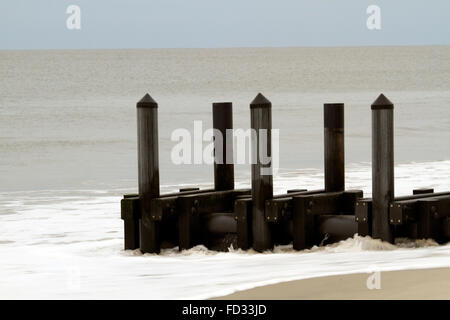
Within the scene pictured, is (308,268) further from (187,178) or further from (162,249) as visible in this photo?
(187,178)

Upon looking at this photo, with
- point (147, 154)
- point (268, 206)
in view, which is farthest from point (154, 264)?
point (268, 206)

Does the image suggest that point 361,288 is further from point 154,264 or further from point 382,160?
point 154,264

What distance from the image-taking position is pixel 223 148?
10797 mm

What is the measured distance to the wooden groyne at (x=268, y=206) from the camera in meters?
9.41

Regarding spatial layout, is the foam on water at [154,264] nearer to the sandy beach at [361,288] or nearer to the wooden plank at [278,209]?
the sandy beach at [361,288]

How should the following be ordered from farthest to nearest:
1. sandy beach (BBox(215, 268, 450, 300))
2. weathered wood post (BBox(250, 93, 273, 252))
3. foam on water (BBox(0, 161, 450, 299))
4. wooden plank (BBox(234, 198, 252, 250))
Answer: wooden plank (BBox(234, 198, 252, 250)), weathered wood post (BBox(250, 93, 273, 252)), foam on water (BBox(0, 161, 450, 299)), sandy beach (BBox(215, 268, 450, 300))


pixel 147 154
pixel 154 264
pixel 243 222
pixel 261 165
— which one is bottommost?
pixel 154 264

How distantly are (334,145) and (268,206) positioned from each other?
110cm

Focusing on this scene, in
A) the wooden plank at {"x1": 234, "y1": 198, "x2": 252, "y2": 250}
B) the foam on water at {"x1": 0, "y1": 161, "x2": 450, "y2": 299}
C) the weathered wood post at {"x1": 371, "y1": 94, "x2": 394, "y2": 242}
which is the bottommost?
the foam on water at {"x1": 0, "y1": 161, "x2": 450, "y2": 299}

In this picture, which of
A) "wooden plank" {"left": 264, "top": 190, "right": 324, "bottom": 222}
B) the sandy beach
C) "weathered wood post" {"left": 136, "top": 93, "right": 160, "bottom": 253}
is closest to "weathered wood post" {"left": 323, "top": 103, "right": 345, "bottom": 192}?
"wooden plank" {"left": 264, "top": 190, "right": 324, "bottom": 222}

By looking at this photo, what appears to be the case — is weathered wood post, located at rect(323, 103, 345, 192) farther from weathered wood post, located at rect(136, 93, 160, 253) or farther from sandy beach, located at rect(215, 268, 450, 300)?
sandy beach, located at rect(215, 268, 450, 300)

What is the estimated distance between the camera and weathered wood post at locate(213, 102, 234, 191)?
10.8m

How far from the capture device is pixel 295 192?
10609mm
